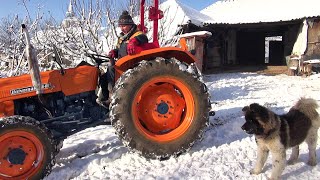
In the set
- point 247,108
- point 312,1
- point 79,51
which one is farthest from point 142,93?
point 312,1

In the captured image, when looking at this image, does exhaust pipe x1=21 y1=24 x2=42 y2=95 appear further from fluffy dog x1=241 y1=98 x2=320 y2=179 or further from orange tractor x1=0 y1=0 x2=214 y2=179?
fluffy dog x1=241 y1=98 x2=320 y2=179

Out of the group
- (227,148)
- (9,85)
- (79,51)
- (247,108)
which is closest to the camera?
(247,108)

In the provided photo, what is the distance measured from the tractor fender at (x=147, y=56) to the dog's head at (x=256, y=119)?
1.41 meters

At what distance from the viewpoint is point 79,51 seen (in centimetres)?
1084

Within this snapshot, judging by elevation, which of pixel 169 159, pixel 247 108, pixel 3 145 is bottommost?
pixel 169 159

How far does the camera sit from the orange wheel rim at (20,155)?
349 cm

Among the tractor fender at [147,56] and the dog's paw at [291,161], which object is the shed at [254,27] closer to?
the tractor fender at [147,56]

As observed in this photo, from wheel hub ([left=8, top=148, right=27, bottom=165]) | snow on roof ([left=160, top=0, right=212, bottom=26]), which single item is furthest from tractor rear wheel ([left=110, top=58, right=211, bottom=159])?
snow on roof ([left=160, top=0, right=212, bottom=26])

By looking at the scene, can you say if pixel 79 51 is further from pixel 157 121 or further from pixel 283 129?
pixel 283 129

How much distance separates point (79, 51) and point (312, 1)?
13.7 meters

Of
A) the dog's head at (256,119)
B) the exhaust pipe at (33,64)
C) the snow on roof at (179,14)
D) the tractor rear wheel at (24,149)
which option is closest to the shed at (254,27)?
the snow on roof at (179,14)

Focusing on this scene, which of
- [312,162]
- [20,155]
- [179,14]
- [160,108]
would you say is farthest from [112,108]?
[179,14]

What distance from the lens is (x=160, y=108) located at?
13.9ft

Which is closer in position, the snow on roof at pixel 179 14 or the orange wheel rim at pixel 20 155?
the orange wheel rim at pixel 20 155
